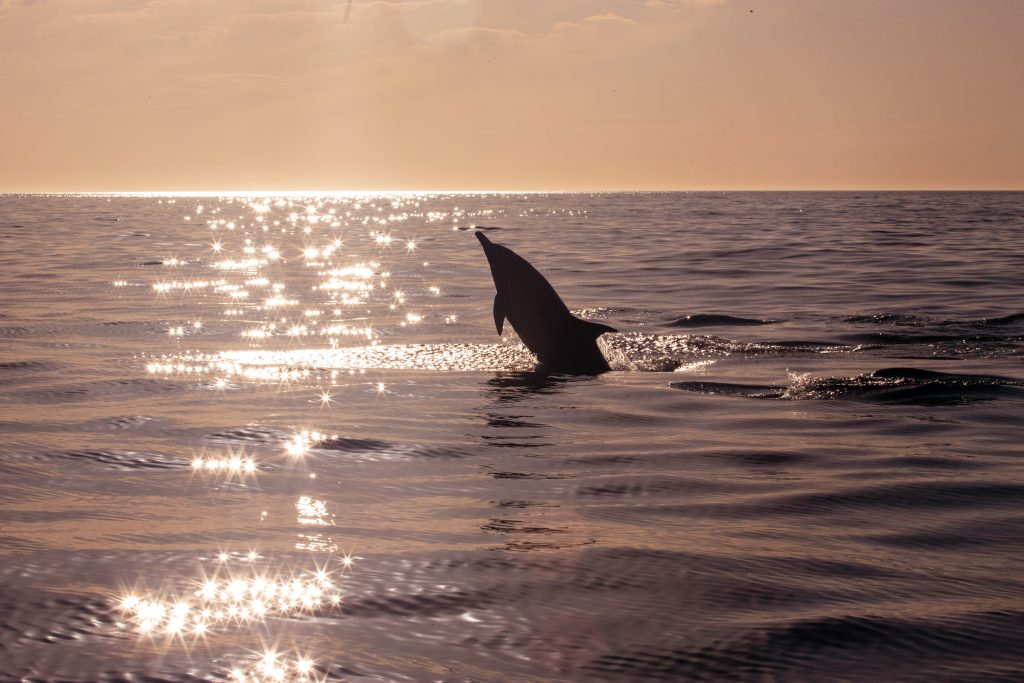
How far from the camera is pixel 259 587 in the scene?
498 centimetres

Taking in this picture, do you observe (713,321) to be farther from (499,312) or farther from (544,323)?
(499,312)

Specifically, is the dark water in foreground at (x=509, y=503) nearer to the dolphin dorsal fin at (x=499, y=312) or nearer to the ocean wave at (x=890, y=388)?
the ocean wave at (x=890, y=388)

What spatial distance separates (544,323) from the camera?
12.5 m

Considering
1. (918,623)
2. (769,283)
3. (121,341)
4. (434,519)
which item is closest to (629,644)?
(918,623)

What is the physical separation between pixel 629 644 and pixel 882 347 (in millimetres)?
Result: 10607

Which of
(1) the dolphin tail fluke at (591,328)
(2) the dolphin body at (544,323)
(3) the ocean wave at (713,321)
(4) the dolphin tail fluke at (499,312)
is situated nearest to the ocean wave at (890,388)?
(1) the dolphin tail fluke at (591,328)

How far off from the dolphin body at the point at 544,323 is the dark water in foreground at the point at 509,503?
38cm

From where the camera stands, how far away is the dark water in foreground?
433 cm

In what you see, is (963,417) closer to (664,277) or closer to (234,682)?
(234,682)

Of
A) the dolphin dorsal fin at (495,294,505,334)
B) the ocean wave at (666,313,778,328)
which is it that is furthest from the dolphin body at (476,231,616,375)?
the ocean wave at (666,313,778,328)

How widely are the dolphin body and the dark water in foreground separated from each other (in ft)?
1.26

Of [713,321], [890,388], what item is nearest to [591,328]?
[890,388]

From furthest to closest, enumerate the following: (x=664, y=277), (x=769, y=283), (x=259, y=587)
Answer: (x=664, y=277), (x=769, y=283), (x=259, y=587)

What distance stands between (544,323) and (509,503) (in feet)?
19.7
